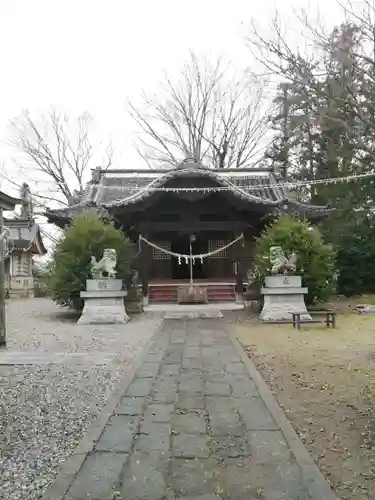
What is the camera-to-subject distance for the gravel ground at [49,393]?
331 cm

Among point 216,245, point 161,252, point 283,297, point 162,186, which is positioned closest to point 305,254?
point 283,297

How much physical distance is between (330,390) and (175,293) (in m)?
12.1

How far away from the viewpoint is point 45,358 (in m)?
7.45

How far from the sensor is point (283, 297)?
12.7 metres

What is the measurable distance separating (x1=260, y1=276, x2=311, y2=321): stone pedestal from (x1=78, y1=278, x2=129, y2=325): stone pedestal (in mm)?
3821

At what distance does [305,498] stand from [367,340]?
6.83m

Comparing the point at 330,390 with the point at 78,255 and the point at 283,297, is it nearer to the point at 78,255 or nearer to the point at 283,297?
the point at 283,297

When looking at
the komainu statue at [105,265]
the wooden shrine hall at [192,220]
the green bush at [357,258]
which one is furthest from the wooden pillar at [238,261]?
the komainu statue at [105,265]

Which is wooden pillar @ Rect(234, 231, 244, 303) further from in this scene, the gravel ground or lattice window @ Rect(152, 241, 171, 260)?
the gravel ground

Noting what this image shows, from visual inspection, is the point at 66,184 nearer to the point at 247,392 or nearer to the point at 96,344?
the point at 96,344

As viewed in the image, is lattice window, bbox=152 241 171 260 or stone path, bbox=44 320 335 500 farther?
lattice window, bbox=152 241 171 260

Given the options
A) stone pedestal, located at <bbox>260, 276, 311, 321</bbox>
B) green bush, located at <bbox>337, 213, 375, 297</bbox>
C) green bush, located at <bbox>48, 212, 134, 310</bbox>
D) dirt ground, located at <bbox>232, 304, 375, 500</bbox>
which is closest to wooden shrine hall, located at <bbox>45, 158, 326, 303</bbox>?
green bush, located at <bbox>48, 212, 134, 310</bbox>

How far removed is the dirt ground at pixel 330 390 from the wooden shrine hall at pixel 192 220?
269 inches

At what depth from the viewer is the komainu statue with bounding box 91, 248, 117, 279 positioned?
12719 millimetres
